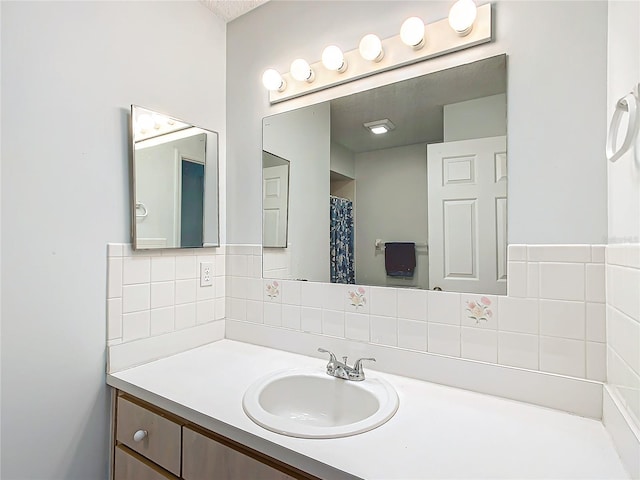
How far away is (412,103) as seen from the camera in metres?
1.22

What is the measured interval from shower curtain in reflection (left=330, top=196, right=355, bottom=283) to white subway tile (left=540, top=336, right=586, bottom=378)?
0.65 m

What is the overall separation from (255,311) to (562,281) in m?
1.20

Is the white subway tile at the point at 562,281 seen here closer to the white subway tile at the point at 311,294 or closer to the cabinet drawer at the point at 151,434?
the white subway tile at the point at 311,294

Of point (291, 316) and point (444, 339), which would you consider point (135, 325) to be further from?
point (444, 339)

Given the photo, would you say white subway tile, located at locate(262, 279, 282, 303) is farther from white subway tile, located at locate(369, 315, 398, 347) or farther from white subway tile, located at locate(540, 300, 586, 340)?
white subway tile, located at locate(540, 300, 586, 340)

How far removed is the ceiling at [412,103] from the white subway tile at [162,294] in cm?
93

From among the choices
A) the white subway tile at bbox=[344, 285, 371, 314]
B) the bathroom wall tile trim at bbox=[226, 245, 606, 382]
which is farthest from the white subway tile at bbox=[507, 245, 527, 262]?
the white subway tile at bbox=[344, 285, 371, 314]

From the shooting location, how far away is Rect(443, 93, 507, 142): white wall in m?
1.07

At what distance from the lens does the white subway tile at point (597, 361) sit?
0.92 meters

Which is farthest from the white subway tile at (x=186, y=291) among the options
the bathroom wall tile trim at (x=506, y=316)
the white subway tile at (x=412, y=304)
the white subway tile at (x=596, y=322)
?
the white subway tile at (x=596, y=322)

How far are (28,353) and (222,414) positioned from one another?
0.66 metres

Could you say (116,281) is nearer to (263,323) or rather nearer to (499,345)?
(263,323)

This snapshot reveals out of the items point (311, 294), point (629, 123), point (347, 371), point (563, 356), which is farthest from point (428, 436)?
point (629, 123)

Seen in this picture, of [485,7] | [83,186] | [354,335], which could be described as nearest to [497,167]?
[485,7]
